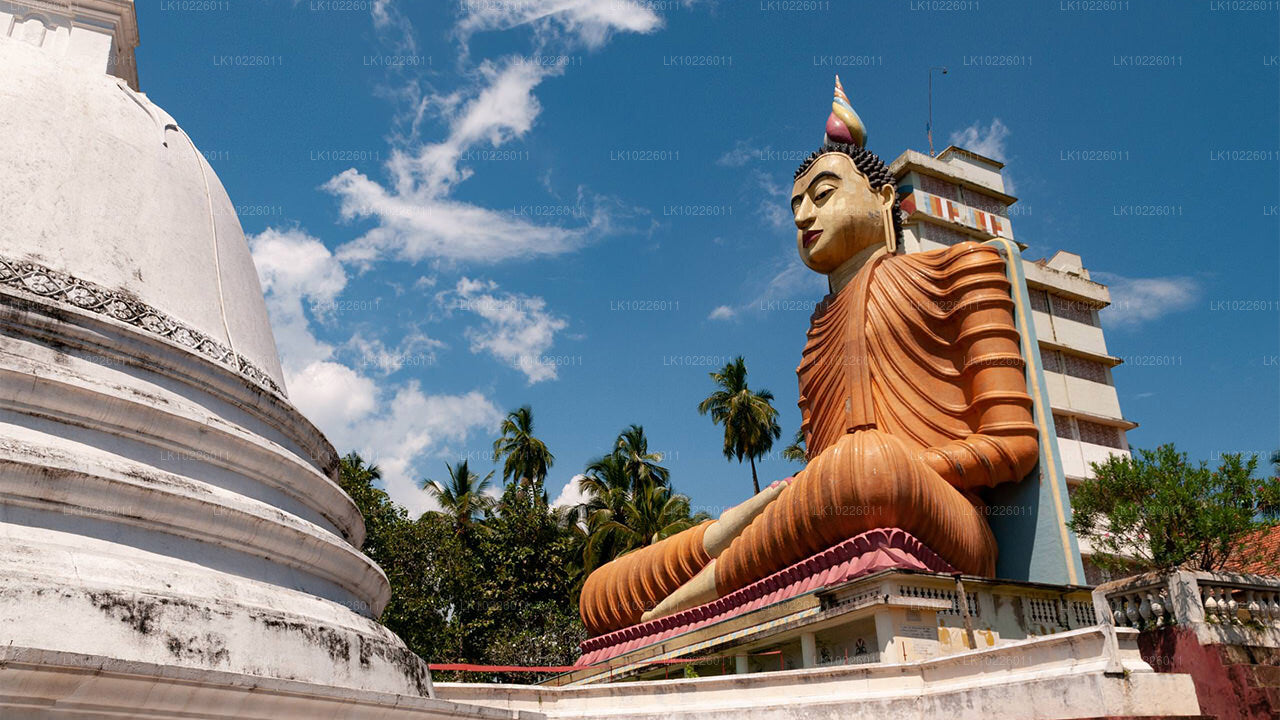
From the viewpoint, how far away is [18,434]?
623cm

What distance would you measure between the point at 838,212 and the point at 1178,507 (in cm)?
1017

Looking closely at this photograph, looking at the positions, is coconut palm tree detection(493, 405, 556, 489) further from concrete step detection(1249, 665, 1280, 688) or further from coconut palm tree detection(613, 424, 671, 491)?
concrete step detection(1249, 665, 1280, 688)

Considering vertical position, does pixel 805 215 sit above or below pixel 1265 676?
above

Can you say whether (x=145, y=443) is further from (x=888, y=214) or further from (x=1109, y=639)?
(x=888, y=214)

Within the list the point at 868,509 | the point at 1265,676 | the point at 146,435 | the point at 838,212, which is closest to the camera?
the point at 146,435

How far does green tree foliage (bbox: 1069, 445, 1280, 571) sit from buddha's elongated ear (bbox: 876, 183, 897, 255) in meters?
8.42

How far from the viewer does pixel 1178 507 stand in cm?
933

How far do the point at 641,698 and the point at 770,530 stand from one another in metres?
5.12

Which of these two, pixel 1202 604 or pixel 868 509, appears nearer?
pixel 1202 604

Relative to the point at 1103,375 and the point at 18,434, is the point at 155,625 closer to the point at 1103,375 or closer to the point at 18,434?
the point at 18,434

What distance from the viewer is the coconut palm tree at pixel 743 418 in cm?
3356

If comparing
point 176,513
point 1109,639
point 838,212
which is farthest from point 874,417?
point 176,513

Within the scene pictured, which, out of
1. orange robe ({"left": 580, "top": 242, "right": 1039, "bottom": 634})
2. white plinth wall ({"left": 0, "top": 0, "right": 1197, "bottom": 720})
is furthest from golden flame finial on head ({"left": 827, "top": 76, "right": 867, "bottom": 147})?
white plinth wall ({"left": 0, "top": 0, "right": 1197, "bottom": 720})

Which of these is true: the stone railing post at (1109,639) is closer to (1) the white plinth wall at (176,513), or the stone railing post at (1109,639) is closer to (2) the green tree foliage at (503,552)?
(1) the white plinth wall at (176,513)
